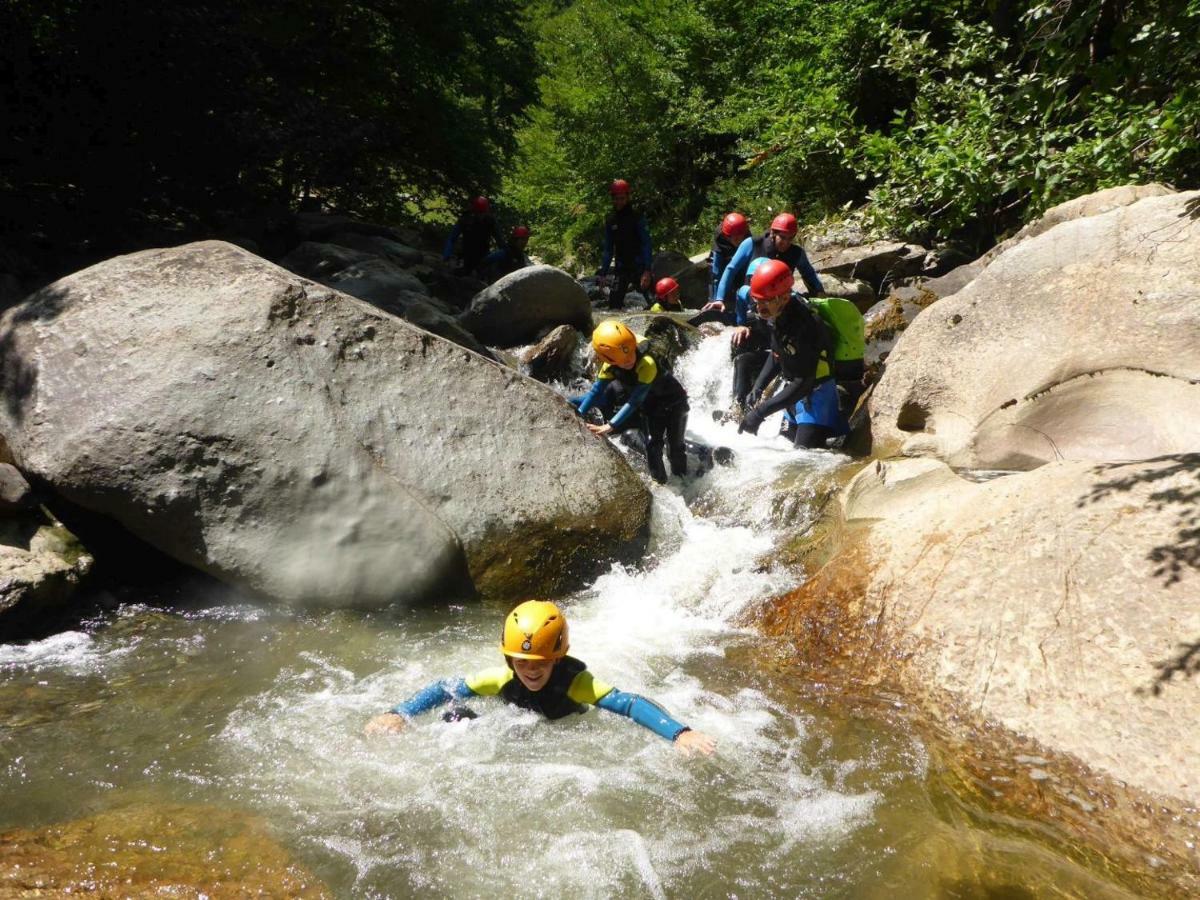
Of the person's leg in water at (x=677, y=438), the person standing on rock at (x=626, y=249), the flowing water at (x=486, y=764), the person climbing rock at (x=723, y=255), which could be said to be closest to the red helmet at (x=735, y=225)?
the person climbing rock at (x=723, y=255)

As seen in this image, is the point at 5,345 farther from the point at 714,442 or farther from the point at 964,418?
the point at 964,418

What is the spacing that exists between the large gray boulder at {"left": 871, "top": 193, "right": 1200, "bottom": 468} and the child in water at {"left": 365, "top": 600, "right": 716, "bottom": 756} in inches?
139

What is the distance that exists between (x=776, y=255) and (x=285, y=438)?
4.83 m

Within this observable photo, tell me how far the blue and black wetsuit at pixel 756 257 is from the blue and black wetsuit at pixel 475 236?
5.09m

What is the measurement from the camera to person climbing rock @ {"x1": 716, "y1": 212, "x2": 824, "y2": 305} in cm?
732

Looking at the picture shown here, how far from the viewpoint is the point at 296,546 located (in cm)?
474

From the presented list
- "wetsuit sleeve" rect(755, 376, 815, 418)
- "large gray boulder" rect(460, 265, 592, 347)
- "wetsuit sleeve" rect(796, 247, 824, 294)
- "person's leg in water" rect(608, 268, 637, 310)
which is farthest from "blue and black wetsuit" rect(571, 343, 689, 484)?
"person's leg in water" rect(608, 268, 637, 310)

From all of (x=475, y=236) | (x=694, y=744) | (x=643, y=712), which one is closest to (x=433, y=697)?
(x=643, y=712)

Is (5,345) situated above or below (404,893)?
above

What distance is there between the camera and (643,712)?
11.6ft

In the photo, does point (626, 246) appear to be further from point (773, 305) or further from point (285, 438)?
point (285, 438)

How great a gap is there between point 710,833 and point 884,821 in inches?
25.4

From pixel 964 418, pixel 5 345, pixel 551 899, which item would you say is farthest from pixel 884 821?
pixel 5 345

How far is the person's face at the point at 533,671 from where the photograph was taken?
3.58 m
